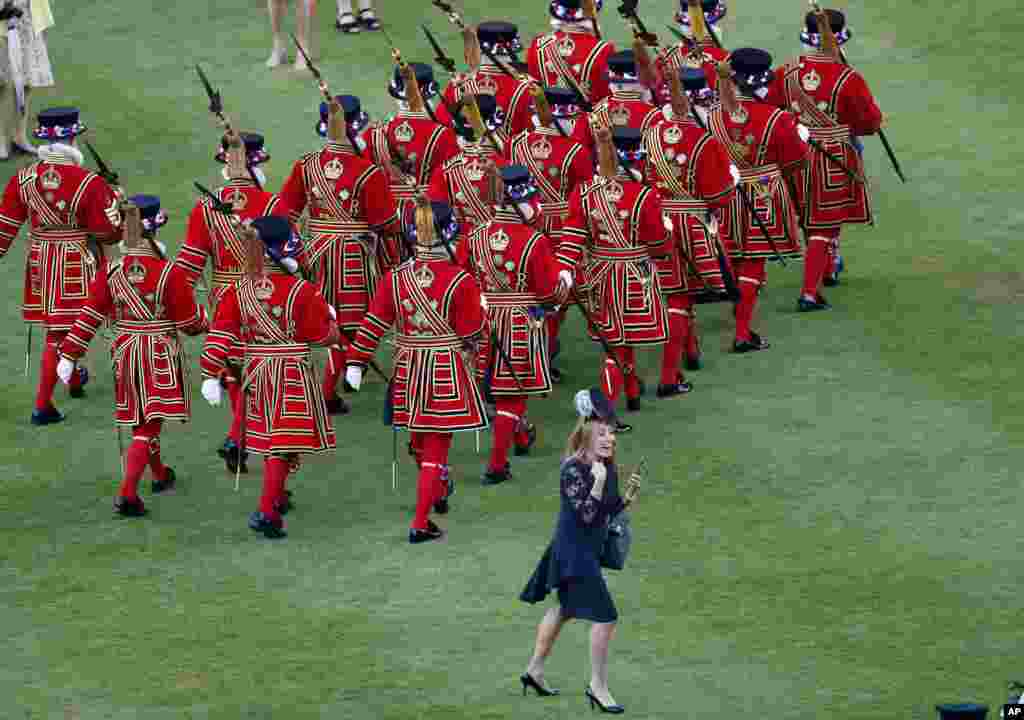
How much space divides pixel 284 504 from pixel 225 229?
7.39 ft

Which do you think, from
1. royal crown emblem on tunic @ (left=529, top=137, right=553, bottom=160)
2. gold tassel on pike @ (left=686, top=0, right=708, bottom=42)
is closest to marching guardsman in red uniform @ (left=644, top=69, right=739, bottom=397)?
royal crown emblem on tunic @ (left=529, top=137, right=553, bottom=160)

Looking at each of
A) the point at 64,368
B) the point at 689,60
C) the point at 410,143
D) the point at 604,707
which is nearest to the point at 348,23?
the point at 689,60

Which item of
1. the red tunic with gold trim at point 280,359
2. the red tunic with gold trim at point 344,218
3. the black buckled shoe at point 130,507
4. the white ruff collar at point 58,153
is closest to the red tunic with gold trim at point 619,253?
the red tunic with gold trim at point 344,218

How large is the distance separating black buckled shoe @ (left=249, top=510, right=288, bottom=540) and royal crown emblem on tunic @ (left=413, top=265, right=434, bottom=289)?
1716mm

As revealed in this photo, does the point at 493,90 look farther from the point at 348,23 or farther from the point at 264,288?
the point at 348,23

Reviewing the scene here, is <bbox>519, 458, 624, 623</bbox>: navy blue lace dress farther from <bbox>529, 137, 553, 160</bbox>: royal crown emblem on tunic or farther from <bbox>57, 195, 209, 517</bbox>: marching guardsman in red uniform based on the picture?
<bbox>529, 137, 553, 160</bbox>: royal crown emblem on tunic

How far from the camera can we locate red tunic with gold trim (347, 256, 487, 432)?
1445cm

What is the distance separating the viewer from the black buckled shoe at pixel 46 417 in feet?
55.4

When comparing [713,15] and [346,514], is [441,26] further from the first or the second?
[346,514]

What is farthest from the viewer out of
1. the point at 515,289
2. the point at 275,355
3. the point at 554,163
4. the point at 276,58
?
the point at 276,58

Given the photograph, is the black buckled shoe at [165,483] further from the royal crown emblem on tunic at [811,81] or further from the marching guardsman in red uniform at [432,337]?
the royal crown emblem on tunic at [811,81]

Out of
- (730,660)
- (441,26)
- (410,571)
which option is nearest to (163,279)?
(410,571)

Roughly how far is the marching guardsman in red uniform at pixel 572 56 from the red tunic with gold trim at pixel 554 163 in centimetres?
208

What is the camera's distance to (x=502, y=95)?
18.1 meters
